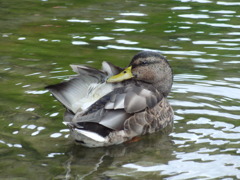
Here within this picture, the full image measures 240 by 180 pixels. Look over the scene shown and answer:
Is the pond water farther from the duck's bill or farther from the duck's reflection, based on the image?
the duck's bill

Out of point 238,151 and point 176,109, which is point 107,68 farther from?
point 238,151

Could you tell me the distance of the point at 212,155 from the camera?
606cm

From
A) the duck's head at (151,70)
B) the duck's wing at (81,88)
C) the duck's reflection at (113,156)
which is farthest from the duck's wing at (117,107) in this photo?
the duck's head at (151,70)

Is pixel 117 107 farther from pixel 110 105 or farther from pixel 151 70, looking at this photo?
pixel 151 70

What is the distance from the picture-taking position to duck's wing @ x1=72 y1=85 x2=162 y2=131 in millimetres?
6275

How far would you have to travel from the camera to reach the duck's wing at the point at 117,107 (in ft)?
20.6

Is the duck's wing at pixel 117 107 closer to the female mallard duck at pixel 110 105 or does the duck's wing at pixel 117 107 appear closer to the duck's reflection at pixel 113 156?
the female mallard duck at pixel 110 105

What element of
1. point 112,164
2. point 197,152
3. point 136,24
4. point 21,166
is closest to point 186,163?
point 197,152

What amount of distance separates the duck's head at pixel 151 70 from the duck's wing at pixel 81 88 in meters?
0.52

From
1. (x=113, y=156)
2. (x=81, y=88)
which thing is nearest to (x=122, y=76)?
(x=81, y=88)

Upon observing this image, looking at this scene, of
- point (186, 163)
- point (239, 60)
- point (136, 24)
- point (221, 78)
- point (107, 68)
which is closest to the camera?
point (186, 163)

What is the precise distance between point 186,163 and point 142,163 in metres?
0.40

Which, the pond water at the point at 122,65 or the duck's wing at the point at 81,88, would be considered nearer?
the pond water at the point at 122,65

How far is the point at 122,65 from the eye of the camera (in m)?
9.26
